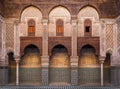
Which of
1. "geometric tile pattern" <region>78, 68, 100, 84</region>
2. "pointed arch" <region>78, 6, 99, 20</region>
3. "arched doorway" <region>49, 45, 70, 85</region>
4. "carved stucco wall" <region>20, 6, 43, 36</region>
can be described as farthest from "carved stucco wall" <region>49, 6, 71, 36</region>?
"geometric tile pattern" <region>78, 68, 100, 84</region>

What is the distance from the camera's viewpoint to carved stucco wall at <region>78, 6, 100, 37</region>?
1700 cm

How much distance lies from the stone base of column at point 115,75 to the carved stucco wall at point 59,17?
331 centimetres

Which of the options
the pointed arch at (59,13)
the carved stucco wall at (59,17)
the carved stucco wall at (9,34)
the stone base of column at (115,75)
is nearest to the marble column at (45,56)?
the carved stucco wall at (59,17)

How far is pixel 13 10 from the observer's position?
16781 millimetres

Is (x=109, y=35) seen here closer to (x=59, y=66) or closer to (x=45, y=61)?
(x=59, y=66)

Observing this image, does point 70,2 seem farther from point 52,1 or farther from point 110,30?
point 110,30

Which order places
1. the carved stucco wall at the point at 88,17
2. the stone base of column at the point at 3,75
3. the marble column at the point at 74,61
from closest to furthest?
the stone base of column at the point at 3,75 < the marble column at the point at 74,61 < the carved stucco wall at the point at 88,17

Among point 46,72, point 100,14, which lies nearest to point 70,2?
point 100,14

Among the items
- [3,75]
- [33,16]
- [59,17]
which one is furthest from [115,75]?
[3,75]

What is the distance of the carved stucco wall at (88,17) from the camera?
17.0 m

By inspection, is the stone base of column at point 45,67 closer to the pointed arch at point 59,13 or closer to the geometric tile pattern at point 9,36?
the geometric tile pattern at point 9,36

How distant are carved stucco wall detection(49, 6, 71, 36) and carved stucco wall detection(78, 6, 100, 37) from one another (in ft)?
2.15

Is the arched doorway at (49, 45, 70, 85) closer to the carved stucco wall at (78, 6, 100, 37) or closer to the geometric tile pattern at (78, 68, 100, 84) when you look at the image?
the geometric tile pattern at (78, 68, 100, 84)

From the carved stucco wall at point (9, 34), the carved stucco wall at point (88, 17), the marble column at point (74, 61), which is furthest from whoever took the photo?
the carved stucco wall at point (88, 17)
